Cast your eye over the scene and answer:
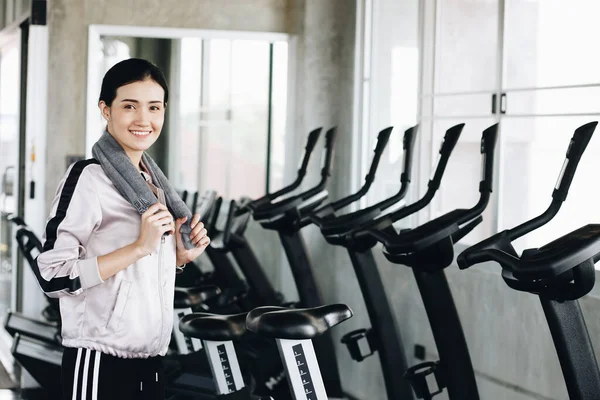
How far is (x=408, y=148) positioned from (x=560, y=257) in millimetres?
1673

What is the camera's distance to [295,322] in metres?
2.47

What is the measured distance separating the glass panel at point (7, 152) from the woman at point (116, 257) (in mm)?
5143

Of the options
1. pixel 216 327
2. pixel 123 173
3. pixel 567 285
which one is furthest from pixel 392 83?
pixel 123 173

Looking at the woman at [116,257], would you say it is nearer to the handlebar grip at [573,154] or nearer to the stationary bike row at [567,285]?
the stationary bike row at [567,285]

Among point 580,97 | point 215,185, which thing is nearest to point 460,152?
point 580,97

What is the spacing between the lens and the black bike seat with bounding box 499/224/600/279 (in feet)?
7.10

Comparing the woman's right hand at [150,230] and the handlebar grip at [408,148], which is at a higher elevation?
the handlebar grip at [408,148]

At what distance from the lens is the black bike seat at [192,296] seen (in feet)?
12.2

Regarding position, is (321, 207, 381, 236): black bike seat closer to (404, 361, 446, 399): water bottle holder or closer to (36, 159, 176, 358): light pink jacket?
(404, 361, 446, 399): water bottle holder

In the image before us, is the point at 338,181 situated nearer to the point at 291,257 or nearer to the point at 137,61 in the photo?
the point at 291,257

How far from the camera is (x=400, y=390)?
3.70 m

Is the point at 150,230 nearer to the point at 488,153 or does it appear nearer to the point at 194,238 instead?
the point at 194,238

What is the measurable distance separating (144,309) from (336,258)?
334 centimetres

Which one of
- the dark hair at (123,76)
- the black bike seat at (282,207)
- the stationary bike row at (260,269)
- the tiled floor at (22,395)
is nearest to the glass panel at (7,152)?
the tiled floor at (22,395)
